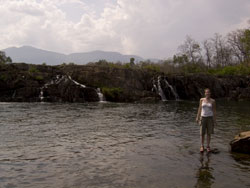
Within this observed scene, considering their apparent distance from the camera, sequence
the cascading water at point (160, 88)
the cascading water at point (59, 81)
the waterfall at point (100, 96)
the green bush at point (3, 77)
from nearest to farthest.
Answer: the cascading water at point (59, 81) → the green bush at point (3, 77) → the waterfall at point (100, 96) → the cascading water at point (160, 88)

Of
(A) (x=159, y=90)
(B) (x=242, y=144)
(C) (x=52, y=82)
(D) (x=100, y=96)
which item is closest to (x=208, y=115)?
(B) (x=242, y=144)

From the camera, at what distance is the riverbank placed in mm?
44938

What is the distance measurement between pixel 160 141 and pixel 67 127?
7487mm

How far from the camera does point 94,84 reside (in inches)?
2030

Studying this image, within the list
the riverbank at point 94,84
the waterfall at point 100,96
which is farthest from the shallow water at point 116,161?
the waterfall at point 100,96

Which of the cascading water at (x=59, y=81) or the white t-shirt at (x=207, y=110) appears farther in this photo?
the cascading water at (x=59, y=81)

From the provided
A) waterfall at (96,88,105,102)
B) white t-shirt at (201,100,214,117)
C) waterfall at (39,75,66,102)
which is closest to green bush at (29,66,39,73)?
waterfall at (39,75,66,102)

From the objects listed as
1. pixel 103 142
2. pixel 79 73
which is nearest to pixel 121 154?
pixel 103 142

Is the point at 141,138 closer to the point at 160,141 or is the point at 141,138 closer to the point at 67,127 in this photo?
the point at 160,141

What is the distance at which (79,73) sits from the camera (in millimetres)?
52844

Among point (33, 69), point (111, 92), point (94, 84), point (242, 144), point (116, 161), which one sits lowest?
point (116, 161)

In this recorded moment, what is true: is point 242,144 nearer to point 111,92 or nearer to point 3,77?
point 111,92

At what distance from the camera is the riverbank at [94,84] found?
44.9 m

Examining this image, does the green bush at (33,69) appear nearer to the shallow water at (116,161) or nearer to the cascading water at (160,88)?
the cascading water at (160,88)
